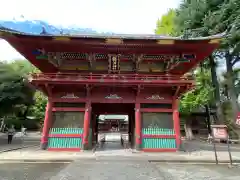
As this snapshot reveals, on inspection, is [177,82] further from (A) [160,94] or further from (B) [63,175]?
(B) [63,175]

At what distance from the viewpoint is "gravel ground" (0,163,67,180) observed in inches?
275

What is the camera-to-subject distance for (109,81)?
40.9 feet

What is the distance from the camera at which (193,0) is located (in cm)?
2500

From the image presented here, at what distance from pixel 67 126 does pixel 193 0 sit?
2287cm

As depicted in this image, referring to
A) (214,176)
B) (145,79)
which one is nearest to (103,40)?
(145,79)

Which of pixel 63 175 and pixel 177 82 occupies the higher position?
pixel 177 82

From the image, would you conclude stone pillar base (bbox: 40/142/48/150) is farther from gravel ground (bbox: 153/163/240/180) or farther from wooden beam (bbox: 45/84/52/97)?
gravel ground (bbox: 153/163/240/180)

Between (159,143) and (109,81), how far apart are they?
536cm

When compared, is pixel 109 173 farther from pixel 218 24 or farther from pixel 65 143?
pixel 218 24

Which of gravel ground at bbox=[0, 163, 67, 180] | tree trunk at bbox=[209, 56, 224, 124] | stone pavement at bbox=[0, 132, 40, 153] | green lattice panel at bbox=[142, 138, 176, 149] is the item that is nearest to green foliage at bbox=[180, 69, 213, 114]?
tree trunk at bbox=[209, 56, 224, 124]

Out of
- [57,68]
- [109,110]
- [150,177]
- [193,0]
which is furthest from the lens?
[193,0]

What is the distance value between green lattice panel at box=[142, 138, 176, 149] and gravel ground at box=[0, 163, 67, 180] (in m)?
5.86

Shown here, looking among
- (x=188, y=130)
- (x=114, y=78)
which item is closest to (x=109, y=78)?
(x=114, y=78)

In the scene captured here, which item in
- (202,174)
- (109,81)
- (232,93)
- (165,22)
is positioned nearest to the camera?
(202,174)
